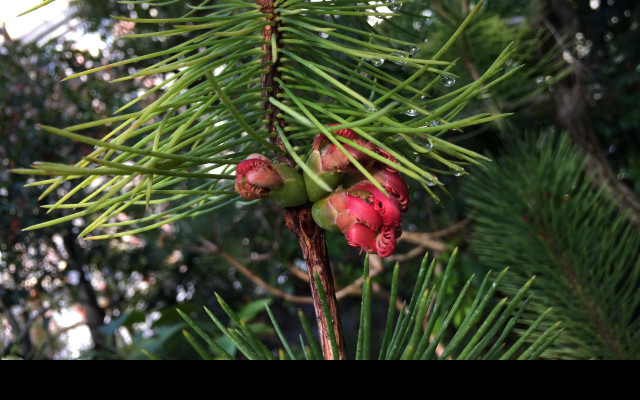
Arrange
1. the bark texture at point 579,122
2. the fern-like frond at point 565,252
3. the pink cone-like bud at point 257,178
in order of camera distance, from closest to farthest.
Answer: the pink cone-like bud at point 257,178, the fern-like frond at point 565,252, the bark texture at point 579,122

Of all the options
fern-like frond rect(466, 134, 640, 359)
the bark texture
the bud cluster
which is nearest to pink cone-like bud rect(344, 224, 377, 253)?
the bud cluster

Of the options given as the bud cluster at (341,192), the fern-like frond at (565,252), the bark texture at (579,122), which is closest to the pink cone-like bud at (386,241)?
the bud cluster at (341,192)

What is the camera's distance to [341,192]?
6.4 inches

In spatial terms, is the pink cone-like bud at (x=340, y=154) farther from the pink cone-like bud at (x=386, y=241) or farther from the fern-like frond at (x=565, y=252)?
the fern-like frond at (x=565, y=252)

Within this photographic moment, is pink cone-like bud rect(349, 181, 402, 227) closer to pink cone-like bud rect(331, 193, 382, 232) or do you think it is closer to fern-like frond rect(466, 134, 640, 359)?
pink cone-like bud rect(331, 193, 382, 232)

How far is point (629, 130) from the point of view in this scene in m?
0.86

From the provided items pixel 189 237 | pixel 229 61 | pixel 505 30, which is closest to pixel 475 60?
pixel 505 30

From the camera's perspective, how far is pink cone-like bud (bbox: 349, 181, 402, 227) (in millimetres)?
157

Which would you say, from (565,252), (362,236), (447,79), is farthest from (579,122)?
(362,236)

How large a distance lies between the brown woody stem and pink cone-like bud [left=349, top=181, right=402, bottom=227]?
2cm

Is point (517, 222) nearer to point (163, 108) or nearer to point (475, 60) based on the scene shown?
point (475, 60)

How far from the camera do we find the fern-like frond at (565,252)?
0.32 metres

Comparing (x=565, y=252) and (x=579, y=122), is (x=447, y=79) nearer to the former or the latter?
(x=565, y=252)
